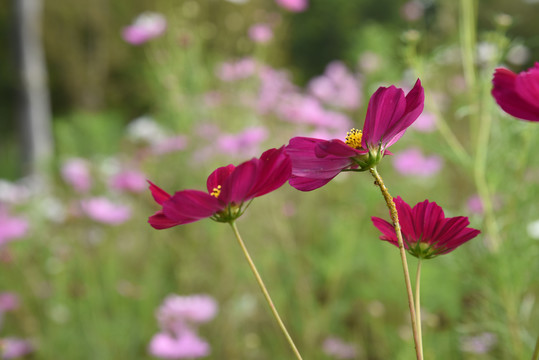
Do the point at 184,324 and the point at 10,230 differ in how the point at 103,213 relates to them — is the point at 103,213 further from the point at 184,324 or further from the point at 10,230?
the point at 184,324

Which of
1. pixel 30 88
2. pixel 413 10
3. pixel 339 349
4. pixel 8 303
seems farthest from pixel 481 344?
pixel 30 88

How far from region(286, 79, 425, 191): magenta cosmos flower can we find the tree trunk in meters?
4.04

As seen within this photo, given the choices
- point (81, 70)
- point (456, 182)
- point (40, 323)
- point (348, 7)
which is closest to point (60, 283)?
point (40, 323)

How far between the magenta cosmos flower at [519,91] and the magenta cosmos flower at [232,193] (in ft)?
0.32

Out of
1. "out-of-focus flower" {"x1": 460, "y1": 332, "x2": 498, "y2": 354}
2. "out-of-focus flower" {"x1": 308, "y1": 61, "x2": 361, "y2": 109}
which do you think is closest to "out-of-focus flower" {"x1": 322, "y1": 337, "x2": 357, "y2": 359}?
"out-of-focus flower" {"x1": 460, "y1": 332, "x2": 498, "y2": 354}

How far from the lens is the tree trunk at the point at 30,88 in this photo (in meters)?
4.05

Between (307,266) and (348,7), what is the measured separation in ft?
28.8

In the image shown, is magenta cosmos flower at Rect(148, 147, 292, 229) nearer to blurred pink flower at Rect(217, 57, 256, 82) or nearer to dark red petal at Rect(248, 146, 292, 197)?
dark red petal at Rect(248, 146, 292, 197)

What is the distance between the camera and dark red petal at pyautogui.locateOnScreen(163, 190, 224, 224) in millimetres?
250

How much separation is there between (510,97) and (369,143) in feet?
0.21

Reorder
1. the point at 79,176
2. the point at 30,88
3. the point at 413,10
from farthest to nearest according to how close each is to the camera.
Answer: the point at 30,88, the point at 413,10, the point at 79,176

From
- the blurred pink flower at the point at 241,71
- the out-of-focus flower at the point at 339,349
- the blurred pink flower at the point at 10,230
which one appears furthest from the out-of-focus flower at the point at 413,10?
the blurred pink flower at the point at 10,230

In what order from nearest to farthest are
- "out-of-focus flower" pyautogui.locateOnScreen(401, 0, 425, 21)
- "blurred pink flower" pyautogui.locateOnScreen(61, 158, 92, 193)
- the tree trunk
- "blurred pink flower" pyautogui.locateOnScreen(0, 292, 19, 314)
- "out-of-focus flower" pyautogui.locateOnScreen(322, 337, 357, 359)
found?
"out-of-focus flower" pyautogui.locateOnScreen(322, 337, 357, 359), "blurred pink flower" pyautogui.locateOnScreen(0, 292, 19, 314), "blurred pink flower" pyautogui.locateOnScreen(61, 158, 92, 193), "out-of-focus flower" pyautogui.locateOnScreen(401, 0, 425, 21), the tree trunk

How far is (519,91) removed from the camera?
224mm
